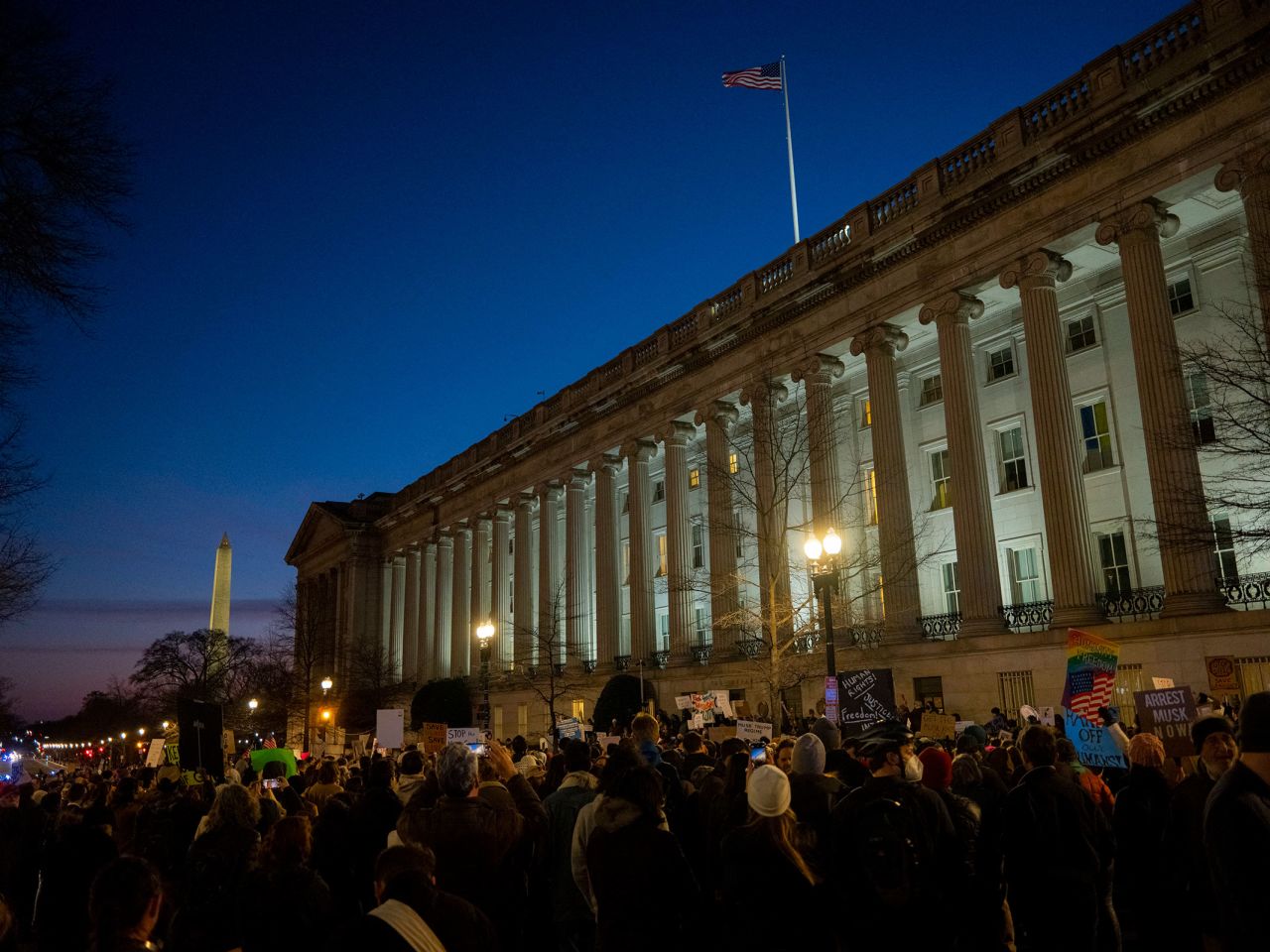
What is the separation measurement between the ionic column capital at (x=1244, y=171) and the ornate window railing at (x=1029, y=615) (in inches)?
464

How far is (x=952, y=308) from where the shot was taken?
29.3m

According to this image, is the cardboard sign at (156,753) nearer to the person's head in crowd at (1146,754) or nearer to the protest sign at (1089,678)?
the protest sign at (1089,678)

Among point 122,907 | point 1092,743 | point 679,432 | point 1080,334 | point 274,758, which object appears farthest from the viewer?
point 679,432

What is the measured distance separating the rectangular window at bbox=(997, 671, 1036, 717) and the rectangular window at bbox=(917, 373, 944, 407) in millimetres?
11796

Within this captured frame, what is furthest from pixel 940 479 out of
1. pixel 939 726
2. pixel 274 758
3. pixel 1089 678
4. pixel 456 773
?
pixel 456 773

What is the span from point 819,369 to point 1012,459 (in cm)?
724

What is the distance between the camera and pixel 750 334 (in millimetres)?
37188

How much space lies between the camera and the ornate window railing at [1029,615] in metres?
27.5

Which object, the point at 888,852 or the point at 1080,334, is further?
the point at 1080,334

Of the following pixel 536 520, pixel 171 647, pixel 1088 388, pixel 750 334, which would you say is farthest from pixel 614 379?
pixel 171 647

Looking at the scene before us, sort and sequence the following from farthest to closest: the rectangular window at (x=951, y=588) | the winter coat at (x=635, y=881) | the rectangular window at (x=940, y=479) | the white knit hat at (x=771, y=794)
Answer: the rectangular window at (x=940, y=479), the rectangular window at (x=951, y=588), the winter coat at (x=635, y=881), the white knit hat at (x=771, y=794)

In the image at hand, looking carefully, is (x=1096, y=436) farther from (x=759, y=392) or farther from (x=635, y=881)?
(x=635, y=881)

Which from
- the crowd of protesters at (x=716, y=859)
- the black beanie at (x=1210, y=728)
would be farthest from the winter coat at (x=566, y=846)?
the black beanie at (x=1210, y=728)

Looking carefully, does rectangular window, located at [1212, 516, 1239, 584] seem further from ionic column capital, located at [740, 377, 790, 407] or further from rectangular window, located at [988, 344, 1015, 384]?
ionic column capital, located at [740, 377, 790, 407]
